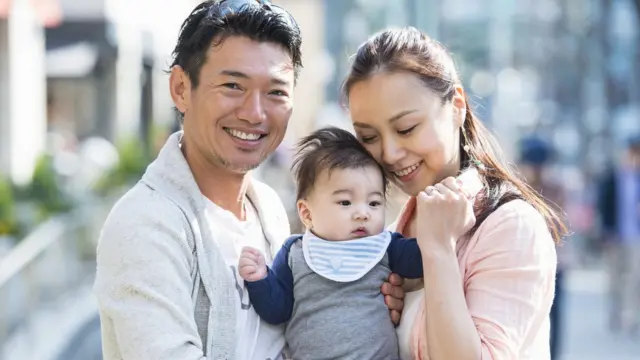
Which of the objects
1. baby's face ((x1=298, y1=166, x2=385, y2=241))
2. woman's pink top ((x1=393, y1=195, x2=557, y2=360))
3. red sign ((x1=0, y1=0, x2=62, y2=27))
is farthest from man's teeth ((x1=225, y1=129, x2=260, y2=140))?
red sign ((x1=0, y1=0, x2=62, y2=27))

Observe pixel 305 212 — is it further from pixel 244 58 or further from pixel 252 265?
pixel 244 58

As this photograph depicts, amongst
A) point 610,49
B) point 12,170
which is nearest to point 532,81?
point 610,49

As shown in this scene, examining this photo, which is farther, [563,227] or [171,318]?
[563,227]

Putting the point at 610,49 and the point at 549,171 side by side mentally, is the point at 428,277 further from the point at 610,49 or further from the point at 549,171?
the point at 610,49

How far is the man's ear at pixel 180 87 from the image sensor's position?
10.6 ft

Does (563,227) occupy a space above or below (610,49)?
above

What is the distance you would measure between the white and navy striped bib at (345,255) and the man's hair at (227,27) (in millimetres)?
609

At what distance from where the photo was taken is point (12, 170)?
1327 cm

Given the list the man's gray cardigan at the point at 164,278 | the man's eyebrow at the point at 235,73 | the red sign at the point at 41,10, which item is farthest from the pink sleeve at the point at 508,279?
the red sign at the point at 41,10

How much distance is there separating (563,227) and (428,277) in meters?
0.65

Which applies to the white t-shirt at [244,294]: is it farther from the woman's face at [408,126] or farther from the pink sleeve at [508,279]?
the pink sleeve at [508,279]

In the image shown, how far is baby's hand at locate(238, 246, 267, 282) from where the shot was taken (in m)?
3.00

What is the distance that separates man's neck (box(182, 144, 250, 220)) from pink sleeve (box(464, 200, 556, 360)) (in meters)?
0.79

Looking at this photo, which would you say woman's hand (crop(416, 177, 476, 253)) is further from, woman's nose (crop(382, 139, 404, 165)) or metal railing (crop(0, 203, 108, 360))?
metal railing (crop(0, 203, 108, 360))
